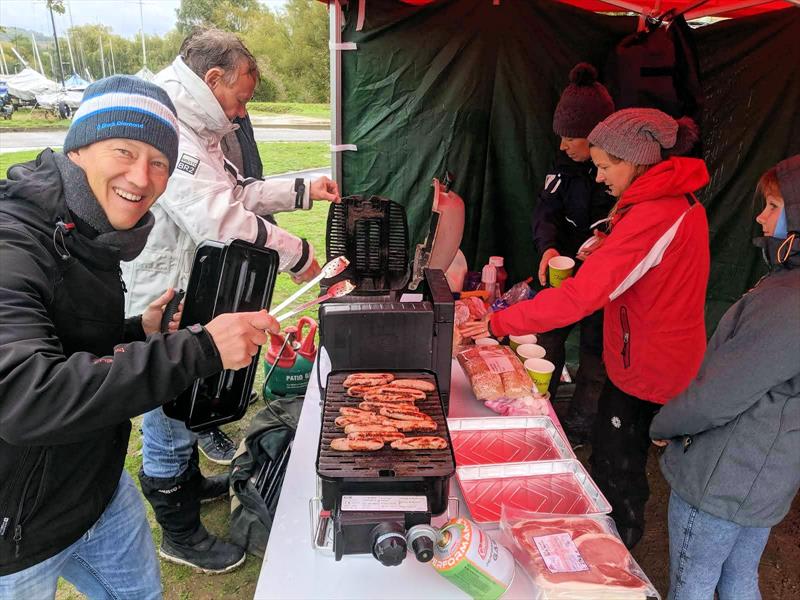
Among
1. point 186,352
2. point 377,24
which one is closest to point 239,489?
point 186,352

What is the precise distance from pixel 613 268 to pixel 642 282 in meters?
0.22

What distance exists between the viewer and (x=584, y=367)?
368cm

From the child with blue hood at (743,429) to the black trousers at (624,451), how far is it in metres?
0.55

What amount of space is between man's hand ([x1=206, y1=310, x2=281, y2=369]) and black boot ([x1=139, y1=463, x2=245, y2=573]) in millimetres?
1542

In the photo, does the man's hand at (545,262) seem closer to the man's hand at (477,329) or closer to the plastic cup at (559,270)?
the plastic cup at (559,270)

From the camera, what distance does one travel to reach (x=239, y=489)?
2.78 m

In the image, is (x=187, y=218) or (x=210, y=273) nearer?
(x=210, y=273)

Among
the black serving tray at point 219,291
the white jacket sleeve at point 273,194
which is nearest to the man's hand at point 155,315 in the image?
the black serving tray at point 219,291

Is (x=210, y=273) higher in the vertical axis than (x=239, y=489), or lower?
higher

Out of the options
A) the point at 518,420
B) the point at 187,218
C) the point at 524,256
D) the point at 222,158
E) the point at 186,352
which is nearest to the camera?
the point at 186,352

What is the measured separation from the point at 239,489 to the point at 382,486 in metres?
1.79

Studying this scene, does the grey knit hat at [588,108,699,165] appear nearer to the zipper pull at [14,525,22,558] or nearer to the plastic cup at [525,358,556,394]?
the plastic cup at [525,358,556,394]

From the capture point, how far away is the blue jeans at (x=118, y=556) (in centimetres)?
167

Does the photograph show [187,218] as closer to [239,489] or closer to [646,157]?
[239,489]
